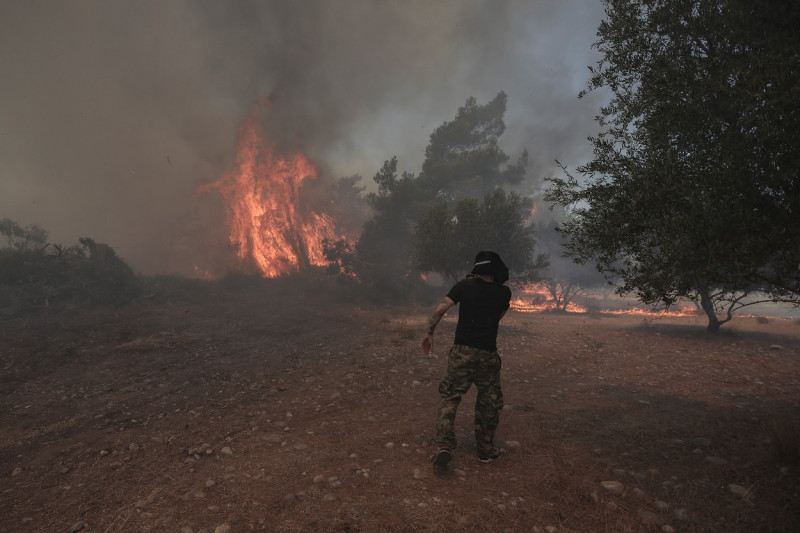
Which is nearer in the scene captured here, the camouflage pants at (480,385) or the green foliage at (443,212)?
the camouflage pants at (480,385)

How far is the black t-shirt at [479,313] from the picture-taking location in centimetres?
540

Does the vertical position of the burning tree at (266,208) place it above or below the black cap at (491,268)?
above

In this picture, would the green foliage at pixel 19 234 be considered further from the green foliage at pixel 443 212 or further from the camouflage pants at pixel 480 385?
the camouflage pants at pixel 480 385

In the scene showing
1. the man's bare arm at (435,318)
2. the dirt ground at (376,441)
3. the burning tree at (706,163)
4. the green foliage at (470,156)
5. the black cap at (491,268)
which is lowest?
the dirt ground at (376,441)

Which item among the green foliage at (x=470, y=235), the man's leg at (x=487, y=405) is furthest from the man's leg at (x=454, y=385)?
the green foliage at (x=470, y=235)

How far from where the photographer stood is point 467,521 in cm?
395

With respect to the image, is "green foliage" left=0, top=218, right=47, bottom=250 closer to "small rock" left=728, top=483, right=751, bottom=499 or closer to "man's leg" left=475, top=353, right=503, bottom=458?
"man's leg" left=475, top=353, right=503, bottom=458

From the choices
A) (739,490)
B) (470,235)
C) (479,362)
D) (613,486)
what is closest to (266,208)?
(470,235)

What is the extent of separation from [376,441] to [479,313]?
3.12 m

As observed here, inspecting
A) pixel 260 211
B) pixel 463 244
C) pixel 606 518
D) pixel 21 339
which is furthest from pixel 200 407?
pixel 260 211

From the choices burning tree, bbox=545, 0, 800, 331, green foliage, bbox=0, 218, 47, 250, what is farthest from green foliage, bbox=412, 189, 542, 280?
green foliage, bbox=0, 218, 47, 250

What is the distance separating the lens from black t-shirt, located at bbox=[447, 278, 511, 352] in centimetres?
540

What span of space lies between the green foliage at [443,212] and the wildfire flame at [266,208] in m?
8.15

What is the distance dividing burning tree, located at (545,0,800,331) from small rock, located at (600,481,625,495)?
3403 millimetres
